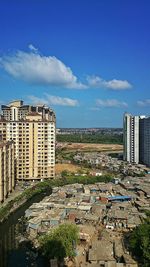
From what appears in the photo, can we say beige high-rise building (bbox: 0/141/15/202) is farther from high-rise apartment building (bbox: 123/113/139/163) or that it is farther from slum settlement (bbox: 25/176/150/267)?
high-rise apartment building (bbox: 123/113/139/163)

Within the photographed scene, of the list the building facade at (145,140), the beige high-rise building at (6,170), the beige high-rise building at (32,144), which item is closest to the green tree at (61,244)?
the beige high-rise building at (6,170)

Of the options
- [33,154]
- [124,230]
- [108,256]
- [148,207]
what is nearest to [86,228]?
[124,230]

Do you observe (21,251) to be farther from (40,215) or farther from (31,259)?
(40,215)

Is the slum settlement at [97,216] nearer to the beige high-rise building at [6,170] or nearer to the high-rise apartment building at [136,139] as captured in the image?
the beige high-rise building at [6,170]

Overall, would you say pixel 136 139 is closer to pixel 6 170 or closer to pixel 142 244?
pixel 6 170

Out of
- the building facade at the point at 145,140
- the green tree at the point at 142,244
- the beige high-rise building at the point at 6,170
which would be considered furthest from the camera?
the building facade at the point at 145,140

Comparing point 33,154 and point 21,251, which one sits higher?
point 33,154
